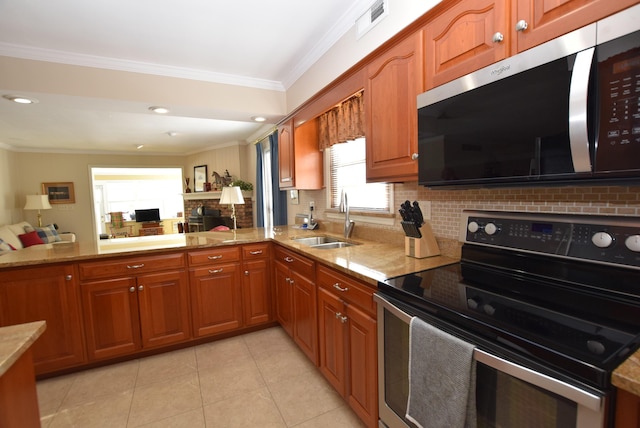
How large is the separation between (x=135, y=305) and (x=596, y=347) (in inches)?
105

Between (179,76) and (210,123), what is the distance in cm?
213

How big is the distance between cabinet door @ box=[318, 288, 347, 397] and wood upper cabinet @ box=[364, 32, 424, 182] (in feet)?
2.61

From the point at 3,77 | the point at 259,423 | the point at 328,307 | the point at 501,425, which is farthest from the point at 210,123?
the point at 501,425

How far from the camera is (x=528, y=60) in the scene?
1.00 meters

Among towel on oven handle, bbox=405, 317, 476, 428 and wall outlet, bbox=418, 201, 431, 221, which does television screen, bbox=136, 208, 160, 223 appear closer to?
wall outlet, bbox=418, 201, 431, 221

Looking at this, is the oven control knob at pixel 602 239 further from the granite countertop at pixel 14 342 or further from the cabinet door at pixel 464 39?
the granite countertop at pixel 14 342

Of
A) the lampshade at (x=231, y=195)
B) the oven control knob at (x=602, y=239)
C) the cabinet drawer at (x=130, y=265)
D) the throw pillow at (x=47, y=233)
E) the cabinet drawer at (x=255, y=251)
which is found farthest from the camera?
the throw pillow at (x=47, y=233)

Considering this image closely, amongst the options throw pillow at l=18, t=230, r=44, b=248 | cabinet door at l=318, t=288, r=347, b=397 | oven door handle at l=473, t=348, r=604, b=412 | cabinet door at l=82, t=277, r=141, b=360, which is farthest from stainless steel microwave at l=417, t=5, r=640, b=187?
throw pillow at l=18, t=230, r=44, b=248

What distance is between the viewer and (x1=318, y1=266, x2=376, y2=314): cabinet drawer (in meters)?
1.44

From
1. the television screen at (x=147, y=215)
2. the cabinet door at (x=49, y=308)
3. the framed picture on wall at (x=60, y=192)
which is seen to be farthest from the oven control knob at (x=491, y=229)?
the television screen at (x=147, y=215)

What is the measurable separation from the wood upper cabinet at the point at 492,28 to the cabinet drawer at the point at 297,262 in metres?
1.28

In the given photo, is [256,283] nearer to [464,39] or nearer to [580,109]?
[464,39]

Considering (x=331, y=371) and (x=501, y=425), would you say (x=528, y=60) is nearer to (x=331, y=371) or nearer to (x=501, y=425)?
(x=501, y=425)

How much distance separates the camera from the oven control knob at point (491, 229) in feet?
4.60
